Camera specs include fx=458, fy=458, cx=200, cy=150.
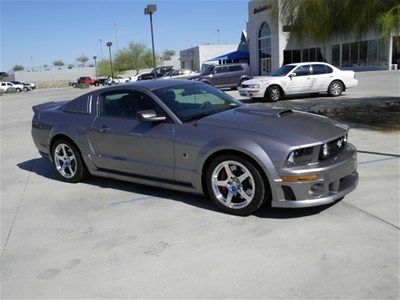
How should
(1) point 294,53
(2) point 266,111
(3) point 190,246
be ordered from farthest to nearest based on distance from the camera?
1. (1) point 294,53
2. (2) point 266,111
3. (3) point 190,246

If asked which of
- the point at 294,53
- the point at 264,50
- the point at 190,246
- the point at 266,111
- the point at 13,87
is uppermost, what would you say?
the point at 264,50

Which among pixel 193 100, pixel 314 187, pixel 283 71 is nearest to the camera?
pixel 314 187

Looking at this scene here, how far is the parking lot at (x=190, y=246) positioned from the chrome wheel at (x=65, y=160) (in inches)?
19.2

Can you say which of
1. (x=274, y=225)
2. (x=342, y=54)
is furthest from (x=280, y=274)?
(x=342, y=54)

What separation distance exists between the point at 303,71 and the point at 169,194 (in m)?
14.1

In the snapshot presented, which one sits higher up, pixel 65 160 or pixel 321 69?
pixel 321 69

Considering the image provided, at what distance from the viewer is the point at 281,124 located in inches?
198

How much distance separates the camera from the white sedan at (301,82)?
18.4 metres

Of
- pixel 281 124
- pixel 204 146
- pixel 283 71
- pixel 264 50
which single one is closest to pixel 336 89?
pixel 283 71

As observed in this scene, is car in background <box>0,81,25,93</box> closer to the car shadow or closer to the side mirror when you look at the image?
the car shadow

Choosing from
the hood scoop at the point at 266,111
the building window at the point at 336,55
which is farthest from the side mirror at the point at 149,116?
the building window at the point at 336,55

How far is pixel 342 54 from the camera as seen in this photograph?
144ft

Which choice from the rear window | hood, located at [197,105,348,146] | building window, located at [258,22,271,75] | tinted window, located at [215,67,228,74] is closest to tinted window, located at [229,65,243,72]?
tinted window, located at [215,67,228,74]

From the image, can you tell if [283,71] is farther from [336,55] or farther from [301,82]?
[336,55]
